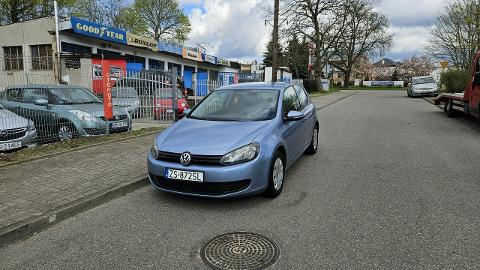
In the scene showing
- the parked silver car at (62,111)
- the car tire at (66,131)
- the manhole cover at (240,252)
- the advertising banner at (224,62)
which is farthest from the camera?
the advertising banner at (224,62)

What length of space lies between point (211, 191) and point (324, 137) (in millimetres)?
6045

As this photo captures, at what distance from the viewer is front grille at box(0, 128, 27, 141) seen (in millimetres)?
7369

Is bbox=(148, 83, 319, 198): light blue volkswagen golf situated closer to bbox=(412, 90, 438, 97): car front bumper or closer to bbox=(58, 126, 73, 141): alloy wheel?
bbox=(58, 126, 73, 141): alloy wheel

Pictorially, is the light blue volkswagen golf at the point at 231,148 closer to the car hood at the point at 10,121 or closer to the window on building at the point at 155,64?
the car hood at the point at 10,121

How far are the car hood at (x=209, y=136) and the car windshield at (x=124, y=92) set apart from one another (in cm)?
568

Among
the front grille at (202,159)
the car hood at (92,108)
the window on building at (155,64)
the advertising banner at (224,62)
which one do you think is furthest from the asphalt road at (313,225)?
the advertising banner at (224,62)

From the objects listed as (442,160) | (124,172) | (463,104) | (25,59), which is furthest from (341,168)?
(25,59)

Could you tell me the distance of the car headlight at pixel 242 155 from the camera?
4297mm

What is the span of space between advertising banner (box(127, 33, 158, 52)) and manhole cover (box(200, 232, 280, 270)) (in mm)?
23440

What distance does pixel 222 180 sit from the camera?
4.24m

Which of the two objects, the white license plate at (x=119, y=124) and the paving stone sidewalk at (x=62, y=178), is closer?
the paving stone sidewalk at (x=62, y=178)

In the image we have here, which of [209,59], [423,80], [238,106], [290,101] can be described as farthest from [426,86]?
[238,106]

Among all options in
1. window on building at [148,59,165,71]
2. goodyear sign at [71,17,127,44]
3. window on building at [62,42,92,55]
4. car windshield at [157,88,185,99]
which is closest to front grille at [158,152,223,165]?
car windshield at [157,88,185,99]

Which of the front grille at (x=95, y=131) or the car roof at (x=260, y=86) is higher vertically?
the car roof at (x=260, y=86)
